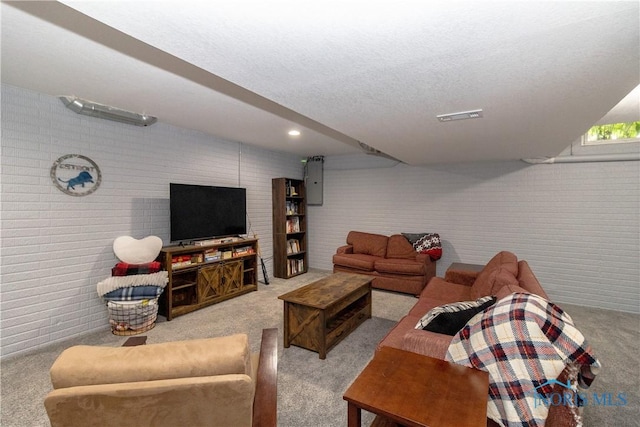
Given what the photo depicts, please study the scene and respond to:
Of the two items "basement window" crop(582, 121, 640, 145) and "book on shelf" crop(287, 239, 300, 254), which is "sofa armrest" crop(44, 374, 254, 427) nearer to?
"book on shelf" crop(287, 239, 300, 254)

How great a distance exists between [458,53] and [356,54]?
503mm

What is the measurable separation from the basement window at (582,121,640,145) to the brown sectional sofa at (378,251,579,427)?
97.9 inches

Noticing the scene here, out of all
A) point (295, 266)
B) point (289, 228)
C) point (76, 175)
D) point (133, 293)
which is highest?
point (76, 175)

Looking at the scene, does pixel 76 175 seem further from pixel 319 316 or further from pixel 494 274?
pixel 494 274

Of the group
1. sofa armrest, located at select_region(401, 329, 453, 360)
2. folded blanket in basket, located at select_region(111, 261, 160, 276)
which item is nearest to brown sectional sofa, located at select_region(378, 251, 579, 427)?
sofa armrest, located at select_region(401, 329, 453, 360)

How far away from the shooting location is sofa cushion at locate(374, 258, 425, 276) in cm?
445

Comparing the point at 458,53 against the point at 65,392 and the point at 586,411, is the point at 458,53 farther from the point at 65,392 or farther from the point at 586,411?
the point at 586,411

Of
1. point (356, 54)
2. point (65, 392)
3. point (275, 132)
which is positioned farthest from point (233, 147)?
point (65, 392)

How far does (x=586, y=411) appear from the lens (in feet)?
6.57

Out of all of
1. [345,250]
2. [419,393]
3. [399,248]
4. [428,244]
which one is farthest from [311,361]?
[428,244]

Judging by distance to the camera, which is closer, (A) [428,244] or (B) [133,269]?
(B) [133,269]

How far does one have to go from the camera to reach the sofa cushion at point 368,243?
5.28m

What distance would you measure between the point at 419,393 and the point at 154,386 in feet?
3.60

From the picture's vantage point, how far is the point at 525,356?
4.51ft
